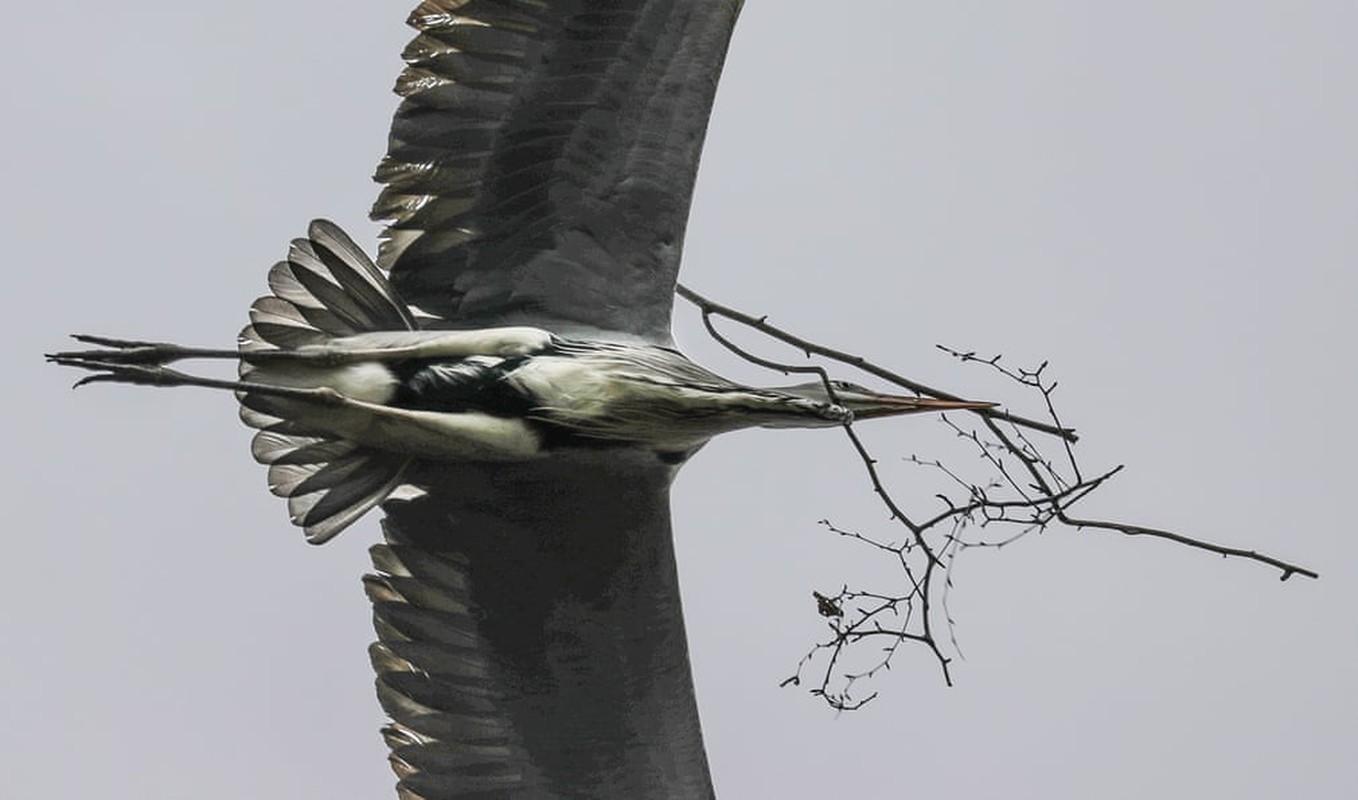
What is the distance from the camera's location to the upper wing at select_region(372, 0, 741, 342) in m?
8.65


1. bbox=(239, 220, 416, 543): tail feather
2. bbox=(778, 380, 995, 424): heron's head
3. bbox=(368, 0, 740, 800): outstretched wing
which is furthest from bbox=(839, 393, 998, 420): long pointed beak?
bbox=(239, 220, 416, 543): tail feather

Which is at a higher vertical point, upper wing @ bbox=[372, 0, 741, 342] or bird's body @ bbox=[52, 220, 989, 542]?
upper wing @ bbox=[372, 0, 741, 342]

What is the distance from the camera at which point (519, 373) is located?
27.9ft

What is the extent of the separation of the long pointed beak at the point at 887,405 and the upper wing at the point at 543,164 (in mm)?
805

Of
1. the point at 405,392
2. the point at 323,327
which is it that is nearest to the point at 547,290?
the point at 405,392

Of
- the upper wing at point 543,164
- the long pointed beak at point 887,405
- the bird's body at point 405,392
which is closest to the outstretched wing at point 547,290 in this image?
the upper wing at point 543,164

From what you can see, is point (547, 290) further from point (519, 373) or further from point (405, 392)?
point (405, 392)

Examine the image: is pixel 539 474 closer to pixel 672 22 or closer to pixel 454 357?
pixel 454 357

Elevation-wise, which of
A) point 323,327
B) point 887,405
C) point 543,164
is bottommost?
point 887,405

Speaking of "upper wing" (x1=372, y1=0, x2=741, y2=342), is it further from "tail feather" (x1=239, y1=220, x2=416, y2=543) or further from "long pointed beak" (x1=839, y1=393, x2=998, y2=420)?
"long pointed beak" (x1=839, y1=393, x2=998, y2=420)

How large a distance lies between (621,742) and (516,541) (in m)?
0.92

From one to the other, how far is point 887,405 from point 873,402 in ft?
0.16

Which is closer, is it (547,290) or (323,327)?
(323,327)

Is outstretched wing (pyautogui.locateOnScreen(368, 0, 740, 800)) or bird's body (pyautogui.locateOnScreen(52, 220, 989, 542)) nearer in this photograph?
bird's body (pyautogui.locateOnScreen(52, 220, 989, 542))
